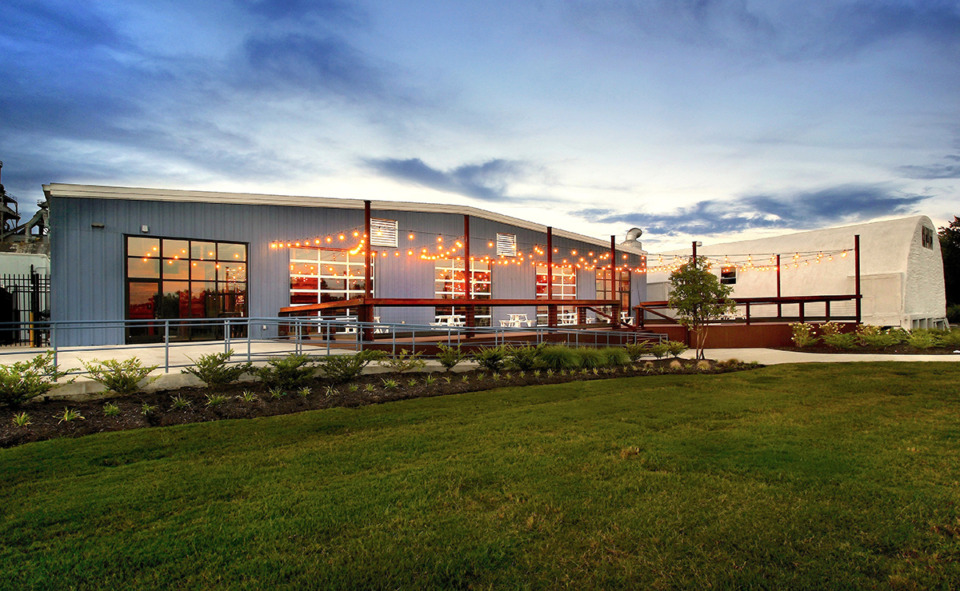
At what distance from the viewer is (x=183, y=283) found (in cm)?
1448

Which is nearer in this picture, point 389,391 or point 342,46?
point 389,391

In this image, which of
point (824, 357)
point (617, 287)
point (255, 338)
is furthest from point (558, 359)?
point (617, 287)

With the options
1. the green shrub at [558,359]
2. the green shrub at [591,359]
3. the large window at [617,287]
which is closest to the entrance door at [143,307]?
the green shrub at [558,359]

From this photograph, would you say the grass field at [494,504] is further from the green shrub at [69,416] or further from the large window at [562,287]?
the large window at [562,287]

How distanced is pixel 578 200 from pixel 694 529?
96.7 ft

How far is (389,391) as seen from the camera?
24.4 feet

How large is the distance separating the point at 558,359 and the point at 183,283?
1149cm

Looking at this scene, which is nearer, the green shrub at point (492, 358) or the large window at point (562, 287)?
the green shrub at point (492, 358)

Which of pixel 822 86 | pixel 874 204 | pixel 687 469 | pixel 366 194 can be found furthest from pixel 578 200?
pixel 687 469

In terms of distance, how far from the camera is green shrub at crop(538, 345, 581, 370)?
10.1 metres

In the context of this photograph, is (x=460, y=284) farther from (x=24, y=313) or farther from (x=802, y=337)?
(x=24, y=313)

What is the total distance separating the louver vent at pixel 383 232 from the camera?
17.2 metres

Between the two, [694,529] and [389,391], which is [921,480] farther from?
[389,391]

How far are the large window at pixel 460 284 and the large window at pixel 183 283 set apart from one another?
719 cm
